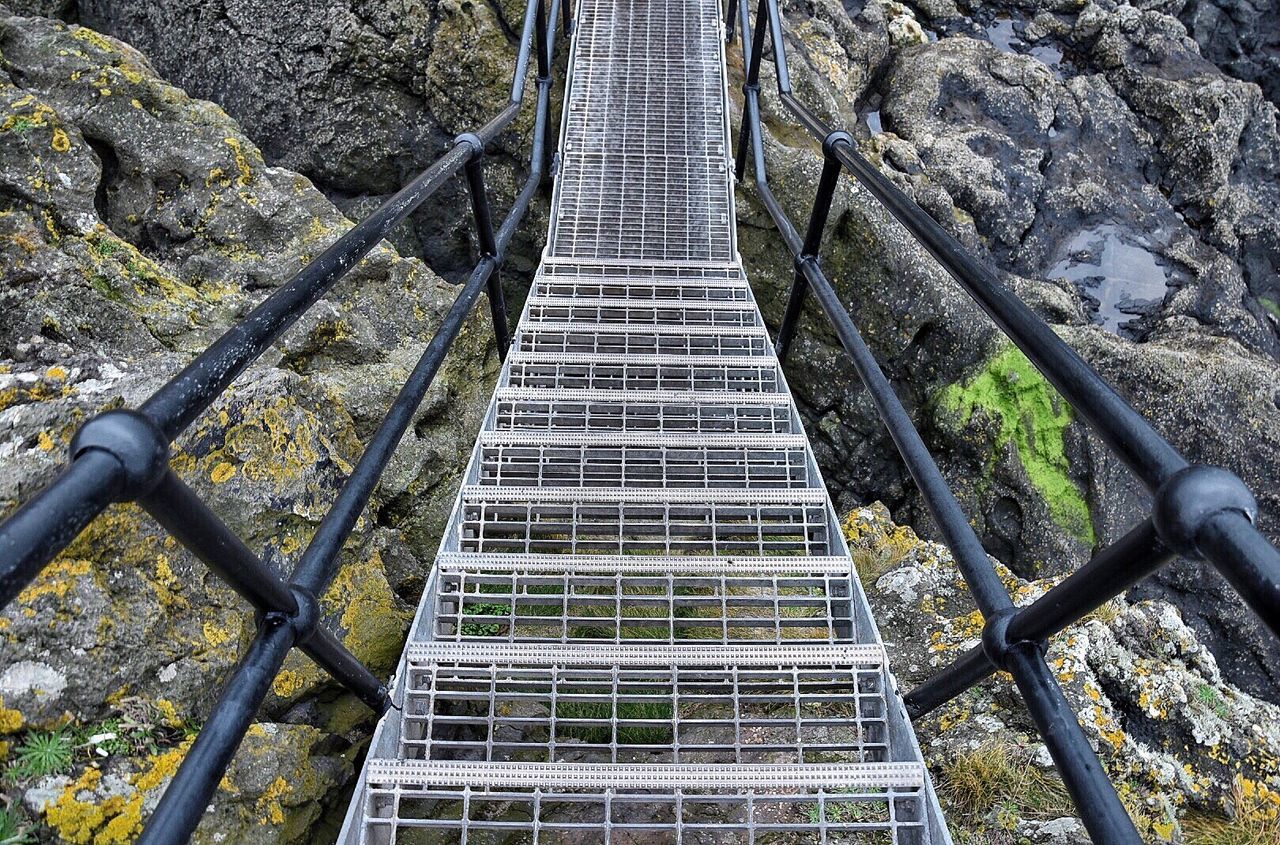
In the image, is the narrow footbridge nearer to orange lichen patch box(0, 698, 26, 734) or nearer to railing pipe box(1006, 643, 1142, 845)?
railing pipe box(1006, 643, 1142, 845)

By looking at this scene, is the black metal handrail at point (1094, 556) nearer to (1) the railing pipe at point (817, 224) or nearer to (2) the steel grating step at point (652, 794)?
(2) the steel grating step at point (652, 794)

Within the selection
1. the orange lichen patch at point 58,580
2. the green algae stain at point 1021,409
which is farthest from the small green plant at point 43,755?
the green algae stain at point 1021,409

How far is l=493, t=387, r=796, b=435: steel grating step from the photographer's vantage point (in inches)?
139

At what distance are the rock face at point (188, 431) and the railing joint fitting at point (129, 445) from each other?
1.30 meters

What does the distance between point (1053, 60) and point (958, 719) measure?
37.6 feet

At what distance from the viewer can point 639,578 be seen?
265 centimetres

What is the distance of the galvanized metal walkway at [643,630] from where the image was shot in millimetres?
1910

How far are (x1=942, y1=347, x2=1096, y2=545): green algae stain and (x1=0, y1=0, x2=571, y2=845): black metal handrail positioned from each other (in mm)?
5887

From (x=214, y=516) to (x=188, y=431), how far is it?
1.56 metres

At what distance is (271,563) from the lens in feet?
8.29

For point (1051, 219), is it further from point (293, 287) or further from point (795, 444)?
point (293, 287)

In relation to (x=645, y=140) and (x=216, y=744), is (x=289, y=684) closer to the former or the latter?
(x=216, y=744)

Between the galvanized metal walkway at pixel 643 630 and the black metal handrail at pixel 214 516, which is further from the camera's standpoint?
the galvanized metal walkway at pixel 643 630

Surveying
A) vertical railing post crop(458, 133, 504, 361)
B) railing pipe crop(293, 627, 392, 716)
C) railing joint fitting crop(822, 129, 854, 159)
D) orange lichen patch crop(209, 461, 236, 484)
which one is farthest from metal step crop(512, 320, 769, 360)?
railing pipe crop(293, 627, 392, 716)
